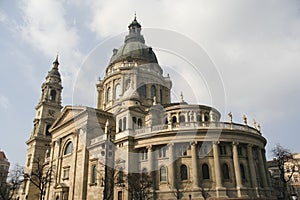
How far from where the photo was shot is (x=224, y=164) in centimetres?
3238

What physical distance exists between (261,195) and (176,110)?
16.3m

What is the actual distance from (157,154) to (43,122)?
118 ft

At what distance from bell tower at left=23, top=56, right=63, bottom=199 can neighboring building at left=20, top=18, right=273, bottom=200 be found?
8696 mm

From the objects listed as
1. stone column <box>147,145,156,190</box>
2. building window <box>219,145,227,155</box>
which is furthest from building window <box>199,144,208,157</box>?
stone column <box>147,145,156,190</box>

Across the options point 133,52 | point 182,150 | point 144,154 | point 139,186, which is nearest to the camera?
point 139,186

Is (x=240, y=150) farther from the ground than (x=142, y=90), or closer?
closer

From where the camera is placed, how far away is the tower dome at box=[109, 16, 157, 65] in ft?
185

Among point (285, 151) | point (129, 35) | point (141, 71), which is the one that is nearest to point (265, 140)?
point (285, 151)

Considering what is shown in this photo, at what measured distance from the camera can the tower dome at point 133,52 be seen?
56.5m

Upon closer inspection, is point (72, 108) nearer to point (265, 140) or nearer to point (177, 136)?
point (177, 136)

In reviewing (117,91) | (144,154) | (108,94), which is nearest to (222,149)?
(144,154)

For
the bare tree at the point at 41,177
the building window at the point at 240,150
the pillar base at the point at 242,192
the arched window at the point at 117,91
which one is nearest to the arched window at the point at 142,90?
the arched window at the point at 117,91

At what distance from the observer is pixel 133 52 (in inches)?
2263

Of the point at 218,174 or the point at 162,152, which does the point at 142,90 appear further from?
the point at 218,174
